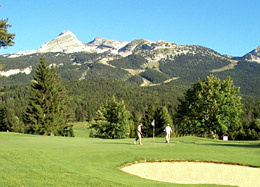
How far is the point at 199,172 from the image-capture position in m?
18.9

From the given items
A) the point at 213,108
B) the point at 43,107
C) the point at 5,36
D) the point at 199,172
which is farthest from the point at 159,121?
the point at 199,172

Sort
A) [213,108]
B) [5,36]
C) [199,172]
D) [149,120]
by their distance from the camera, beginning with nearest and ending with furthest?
[199,172] < [5,36] < [213,108] < [149,120]

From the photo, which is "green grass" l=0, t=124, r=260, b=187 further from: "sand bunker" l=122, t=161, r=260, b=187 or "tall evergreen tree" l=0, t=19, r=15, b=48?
"tall evergreen tree" l=0, t=19, r=15, b=48

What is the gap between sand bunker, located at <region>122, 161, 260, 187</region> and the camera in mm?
17922

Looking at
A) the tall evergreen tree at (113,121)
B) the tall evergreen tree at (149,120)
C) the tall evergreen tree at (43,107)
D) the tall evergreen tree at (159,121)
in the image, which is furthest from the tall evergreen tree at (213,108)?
the tall evergreen tree at (149,120)

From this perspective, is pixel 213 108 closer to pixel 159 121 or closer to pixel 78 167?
pixel 159 121

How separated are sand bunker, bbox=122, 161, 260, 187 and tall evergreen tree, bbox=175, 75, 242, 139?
35210mm

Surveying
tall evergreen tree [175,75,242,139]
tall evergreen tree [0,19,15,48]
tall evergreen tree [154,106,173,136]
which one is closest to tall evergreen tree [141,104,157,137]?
tall evergreen tree [154,106,173,136]

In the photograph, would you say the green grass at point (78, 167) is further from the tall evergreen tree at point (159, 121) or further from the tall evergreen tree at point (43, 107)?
the tall evergreen tree at point (159, 121)

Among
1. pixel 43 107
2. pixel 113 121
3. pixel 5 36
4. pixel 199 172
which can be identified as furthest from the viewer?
pixel 113 121

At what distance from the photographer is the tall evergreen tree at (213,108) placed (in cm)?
5388

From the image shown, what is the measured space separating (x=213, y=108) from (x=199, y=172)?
37.9m

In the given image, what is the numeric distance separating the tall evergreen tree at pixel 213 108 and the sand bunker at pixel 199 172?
35210mm

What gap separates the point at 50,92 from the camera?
6312 centimetres
